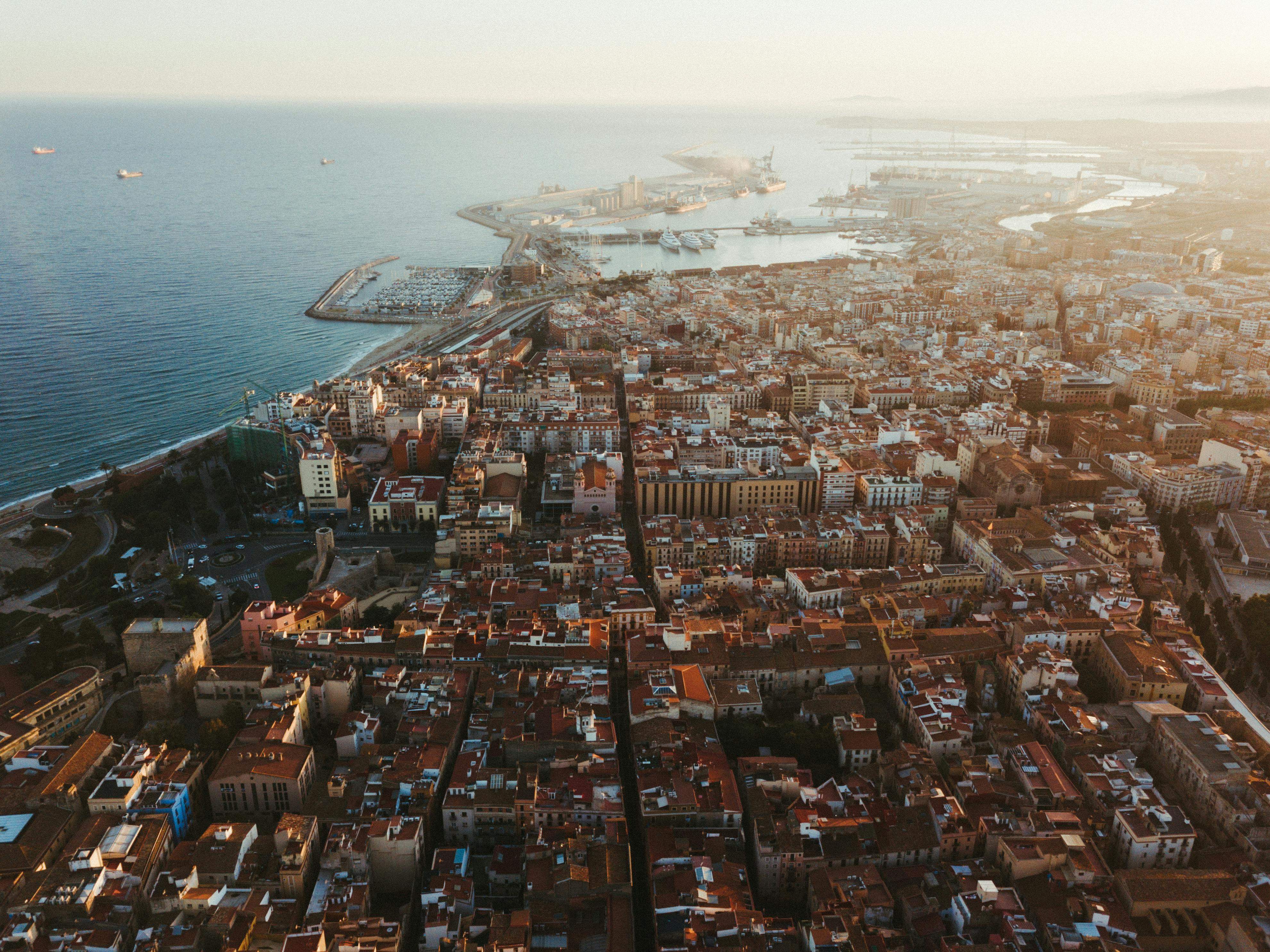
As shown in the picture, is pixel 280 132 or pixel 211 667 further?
pixel 280 132

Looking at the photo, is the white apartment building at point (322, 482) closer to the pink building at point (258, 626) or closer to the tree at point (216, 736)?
the pink building at point (258, 626)

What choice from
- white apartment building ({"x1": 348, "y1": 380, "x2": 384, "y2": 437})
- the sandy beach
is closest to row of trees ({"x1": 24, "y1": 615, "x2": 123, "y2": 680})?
white apartment building ({"x1": 348, "y1": 380, "x2": 384, "y2": 437})

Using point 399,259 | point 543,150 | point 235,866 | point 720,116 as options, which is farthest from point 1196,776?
point 720,116

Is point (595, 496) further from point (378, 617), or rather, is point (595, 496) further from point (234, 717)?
point (234, 717)

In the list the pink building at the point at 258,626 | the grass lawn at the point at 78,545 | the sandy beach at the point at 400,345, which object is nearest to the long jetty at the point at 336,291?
the sandy beach at the point at 400,345

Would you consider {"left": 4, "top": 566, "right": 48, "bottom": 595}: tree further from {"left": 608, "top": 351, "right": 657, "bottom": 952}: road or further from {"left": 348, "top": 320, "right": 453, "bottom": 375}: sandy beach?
{"left": 348, "top": 320, "right": 453, "bottom": 375}: sandy beach

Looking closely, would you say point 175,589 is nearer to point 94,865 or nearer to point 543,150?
point 94,865
